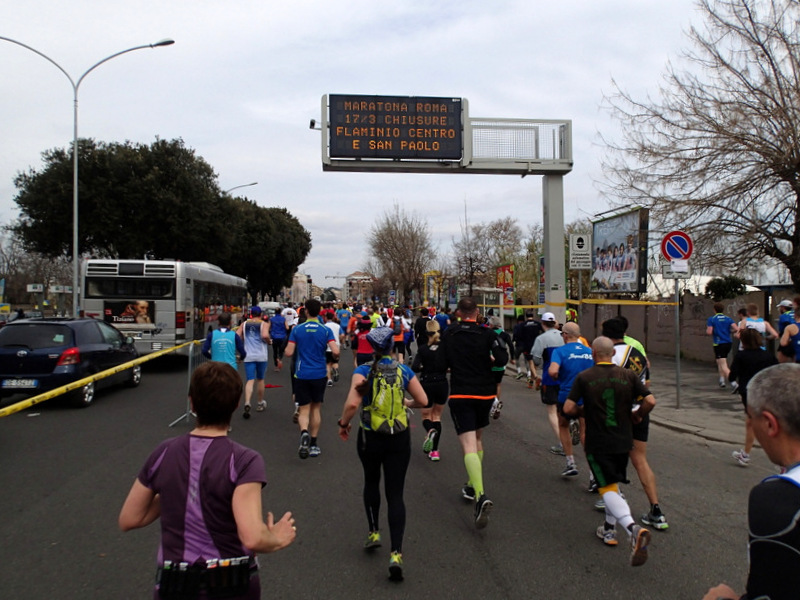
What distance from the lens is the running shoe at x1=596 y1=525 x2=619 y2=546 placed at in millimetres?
4570

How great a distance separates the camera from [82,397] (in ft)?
34.4

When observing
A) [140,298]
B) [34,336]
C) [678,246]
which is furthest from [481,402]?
[140,298]

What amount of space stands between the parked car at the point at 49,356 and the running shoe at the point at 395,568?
24.9 feet

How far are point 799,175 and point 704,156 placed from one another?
1993mm

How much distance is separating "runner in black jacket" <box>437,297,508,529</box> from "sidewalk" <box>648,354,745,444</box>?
5028mm

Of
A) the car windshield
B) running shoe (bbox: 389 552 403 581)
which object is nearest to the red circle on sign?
running shoe (bbox: 389 552 403 581)

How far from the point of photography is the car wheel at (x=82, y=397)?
10.4 metres

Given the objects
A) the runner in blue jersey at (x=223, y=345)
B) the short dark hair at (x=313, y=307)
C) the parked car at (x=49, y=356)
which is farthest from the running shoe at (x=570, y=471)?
the parked car at (x=49, y=356)

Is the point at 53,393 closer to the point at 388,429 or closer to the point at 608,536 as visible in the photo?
the point at 388,429

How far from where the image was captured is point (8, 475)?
253 inches

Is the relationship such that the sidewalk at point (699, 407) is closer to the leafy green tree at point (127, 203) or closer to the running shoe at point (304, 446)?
the running shoe at point (304, 446)

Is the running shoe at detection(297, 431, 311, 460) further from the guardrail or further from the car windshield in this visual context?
the car windshield

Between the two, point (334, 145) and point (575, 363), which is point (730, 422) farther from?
point (334, 145)

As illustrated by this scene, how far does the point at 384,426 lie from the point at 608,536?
1976 mm
